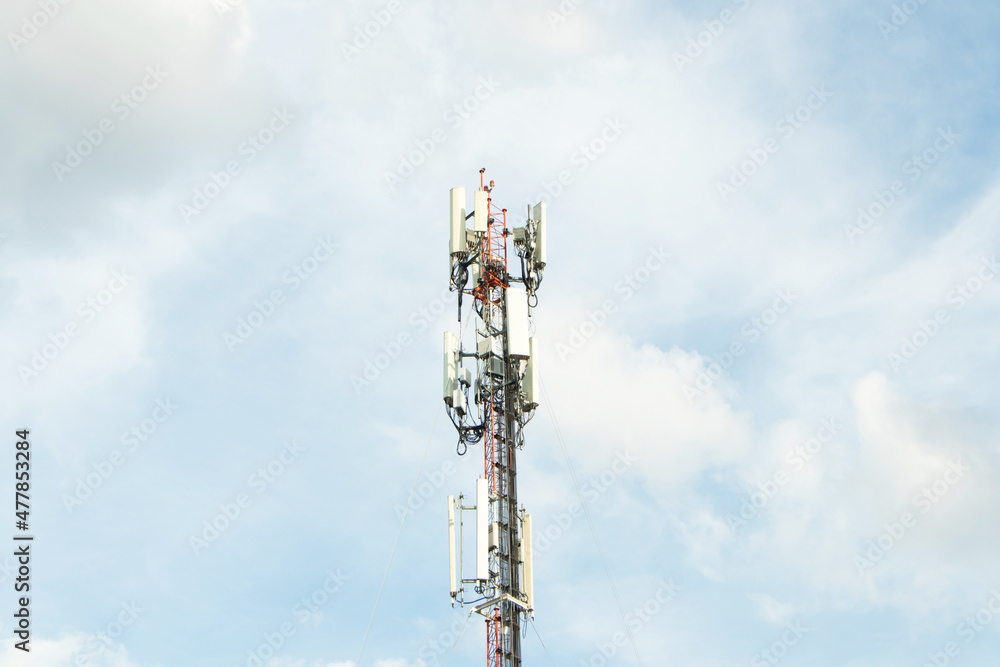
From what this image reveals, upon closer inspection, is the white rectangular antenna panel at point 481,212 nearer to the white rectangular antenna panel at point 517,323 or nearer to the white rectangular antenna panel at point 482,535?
the white rectangular antenna panel at point 517,323

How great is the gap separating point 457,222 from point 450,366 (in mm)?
7770

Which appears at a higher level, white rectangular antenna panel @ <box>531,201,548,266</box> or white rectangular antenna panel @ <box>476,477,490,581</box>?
white rectangular antenna panel @ <box>531,201,548,266</box>

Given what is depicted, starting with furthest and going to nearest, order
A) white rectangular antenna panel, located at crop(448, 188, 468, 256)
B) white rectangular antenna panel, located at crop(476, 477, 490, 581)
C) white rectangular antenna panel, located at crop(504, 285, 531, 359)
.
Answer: white rectangular antenna panel, located at crop(448, 188, 468, 256) < white rectangular antenna panel, located at crop(504, 285, 531, 359) < white rectangular antenna panel, located at crop(476, 477, 490, 581)

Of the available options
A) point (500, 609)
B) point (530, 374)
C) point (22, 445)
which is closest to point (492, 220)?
point (530, 374)

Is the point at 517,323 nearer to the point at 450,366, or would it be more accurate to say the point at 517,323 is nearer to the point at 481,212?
the point at 450,366

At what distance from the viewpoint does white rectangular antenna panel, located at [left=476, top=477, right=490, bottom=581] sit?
2504 inches

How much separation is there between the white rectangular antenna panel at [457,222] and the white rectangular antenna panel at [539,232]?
3.78 meters

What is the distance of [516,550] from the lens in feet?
213

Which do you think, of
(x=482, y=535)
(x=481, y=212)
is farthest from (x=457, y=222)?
(x=482, y=535)

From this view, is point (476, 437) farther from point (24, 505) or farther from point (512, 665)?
point (24, 505)

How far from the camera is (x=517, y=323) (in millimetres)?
67438

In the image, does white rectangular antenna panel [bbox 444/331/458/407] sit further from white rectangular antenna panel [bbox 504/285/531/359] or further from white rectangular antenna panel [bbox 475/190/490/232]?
white rectangular antenna panel [bbox 475/190/490/232]

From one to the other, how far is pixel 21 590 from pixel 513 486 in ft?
77.9

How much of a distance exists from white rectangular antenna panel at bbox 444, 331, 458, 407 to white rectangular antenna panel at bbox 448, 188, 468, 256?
4.60 metres
